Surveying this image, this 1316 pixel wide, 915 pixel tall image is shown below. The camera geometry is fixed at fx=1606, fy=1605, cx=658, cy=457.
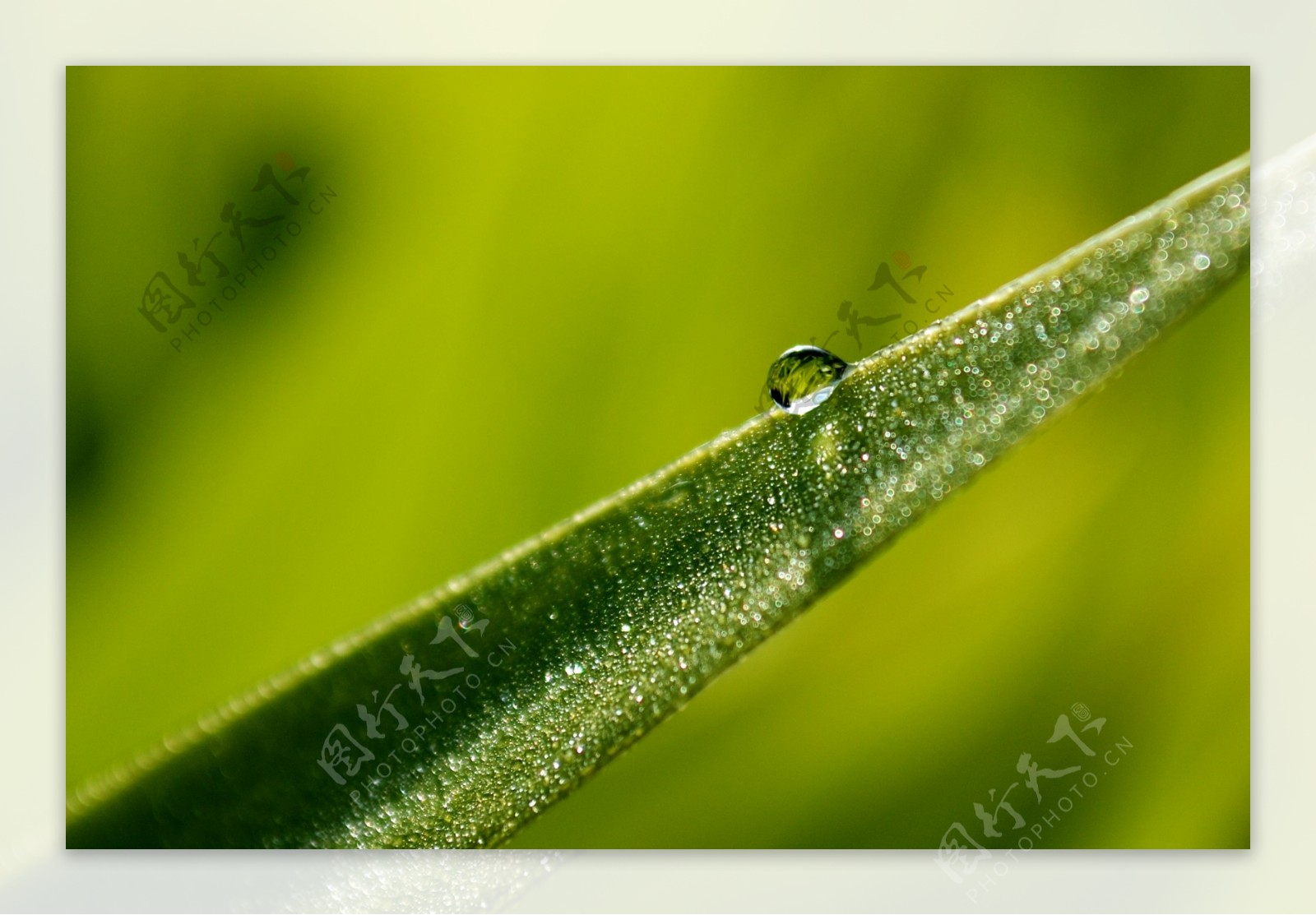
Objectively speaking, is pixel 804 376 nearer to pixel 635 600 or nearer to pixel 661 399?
pixel 661 399

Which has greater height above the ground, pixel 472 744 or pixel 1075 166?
pixel 1075 166

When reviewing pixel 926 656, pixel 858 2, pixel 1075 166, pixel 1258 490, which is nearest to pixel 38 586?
pixel 926 656

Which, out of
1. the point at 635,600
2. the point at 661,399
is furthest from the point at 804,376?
the point at 635,600

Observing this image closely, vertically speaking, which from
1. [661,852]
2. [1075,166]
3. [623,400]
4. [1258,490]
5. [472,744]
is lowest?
[661,852]

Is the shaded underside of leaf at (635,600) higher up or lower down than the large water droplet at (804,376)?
lower down

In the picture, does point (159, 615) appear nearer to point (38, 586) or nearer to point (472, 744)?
point (38, 586)
